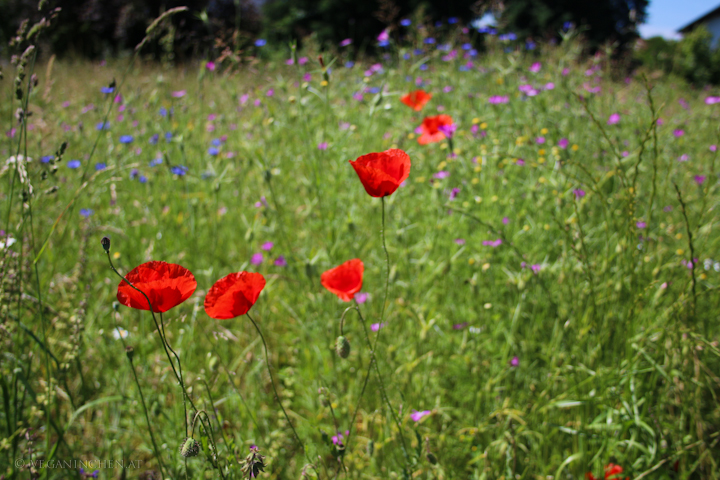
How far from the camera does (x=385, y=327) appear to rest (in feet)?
4.91

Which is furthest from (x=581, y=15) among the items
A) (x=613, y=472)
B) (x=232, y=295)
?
(x=232, y=295)

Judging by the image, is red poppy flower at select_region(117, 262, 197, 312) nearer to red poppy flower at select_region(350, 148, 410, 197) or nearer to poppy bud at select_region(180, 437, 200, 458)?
poppy bud at select_region(180, 437, 200, 458)

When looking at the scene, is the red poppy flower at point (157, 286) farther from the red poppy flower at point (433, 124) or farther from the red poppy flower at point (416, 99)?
the red poppy flower at point (416, 99)

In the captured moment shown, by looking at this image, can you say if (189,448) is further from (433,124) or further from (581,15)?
(581,15)

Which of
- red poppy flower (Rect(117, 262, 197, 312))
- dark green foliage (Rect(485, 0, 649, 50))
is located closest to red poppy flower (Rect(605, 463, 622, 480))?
red poppy flower (Rect(117, 262, 197, 312))

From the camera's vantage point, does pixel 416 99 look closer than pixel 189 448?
No

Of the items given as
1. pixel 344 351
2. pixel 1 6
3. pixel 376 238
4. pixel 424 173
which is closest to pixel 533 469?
pixel 344 351

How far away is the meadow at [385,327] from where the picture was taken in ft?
3.31

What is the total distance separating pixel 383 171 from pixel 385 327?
0.87m

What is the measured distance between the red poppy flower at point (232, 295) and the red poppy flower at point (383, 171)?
262mm

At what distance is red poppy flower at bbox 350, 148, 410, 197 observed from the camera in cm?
74

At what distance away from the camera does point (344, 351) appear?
2.59 ft

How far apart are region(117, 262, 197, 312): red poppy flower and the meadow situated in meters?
0.05

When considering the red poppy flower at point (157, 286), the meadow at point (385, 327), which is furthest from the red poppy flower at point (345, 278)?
the red poppy flower at point (157, 286)
